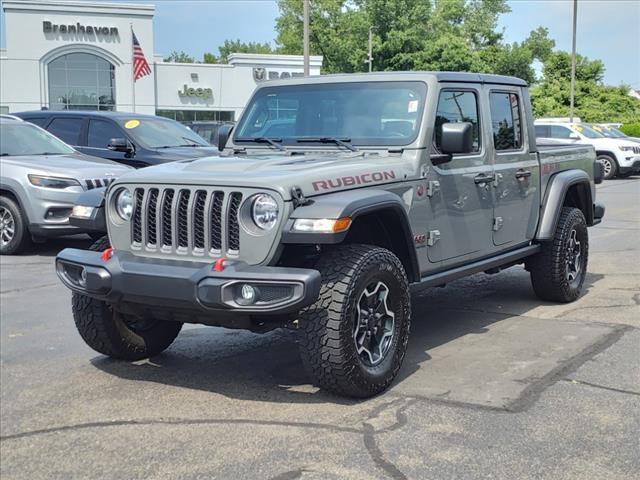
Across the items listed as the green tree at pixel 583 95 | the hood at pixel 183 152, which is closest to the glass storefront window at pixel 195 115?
the green tree at pixel 583 95

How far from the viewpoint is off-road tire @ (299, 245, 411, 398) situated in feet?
14.2

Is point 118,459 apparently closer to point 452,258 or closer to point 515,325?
point 452,258

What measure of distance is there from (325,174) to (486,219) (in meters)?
1.89

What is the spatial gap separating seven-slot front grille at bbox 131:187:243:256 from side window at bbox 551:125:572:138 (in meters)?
20.5

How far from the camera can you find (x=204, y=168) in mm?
4914

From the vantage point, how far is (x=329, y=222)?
168 inches

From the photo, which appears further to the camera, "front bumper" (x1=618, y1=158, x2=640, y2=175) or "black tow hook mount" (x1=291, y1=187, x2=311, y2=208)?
"front bumper" (x1=618, y1=158, x2=640, y2=175)

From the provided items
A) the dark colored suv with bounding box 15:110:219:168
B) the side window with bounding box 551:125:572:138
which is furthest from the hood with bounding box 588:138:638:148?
the dark colored suv with bounding box 15:110:219:168

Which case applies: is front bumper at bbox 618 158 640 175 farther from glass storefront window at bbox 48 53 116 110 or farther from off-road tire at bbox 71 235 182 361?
glass storefront window at bbox 48 53 116 110

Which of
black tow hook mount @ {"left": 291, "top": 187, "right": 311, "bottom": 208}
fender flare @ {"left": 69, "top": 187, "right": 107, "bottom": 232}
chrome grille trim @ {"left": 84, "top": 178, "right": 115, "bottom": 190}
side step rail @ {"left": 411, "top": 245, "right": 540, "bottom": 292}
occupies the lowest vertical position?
side step rail @ {"left": 411, "top": 245, "right": 540, "bottom": 292}

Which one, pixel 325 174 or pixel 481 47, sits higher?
pixel 481 47

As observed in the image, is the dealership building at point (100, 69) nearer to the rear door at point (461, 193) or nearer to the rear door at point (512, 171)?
the rear door at point (512, 171)

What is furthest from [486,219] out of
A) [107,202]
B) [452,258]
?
[107,202]

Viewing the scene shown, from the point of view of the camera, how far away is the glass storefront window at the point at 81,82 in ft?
142
